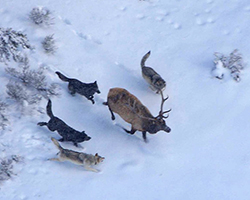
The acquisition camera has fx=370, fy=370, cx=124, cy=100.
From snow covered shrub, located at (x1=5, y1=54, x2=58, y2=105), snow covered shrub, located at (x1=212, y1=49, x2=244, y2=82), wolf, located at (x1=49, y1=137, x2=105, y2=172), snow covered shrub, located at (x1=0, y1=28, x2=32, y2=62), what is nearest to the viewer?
wolf, located at (x1=49, y1=137, x2=105, y2=172)

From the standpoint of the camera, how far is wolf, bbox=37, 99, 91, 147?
26.3 ft

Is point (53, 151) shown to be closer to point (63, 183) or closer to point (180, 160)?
point (63, 183)

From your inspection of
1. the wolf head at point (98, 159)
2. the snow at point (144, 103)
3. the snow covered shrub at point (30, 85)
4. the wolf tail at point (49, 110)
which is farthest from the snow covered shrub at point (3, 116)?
the wolf head at point (98, 159)

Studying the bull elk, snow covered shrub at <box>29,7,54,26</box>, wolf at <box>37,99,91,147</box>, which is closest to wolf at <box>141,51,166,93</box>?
the bull elk

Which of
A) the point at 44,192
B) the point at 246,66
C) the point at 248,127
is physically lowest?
the point at 44,192

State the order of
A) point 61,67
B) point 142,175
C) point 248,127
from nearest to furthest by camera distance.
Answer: point 142,175, point 248,127, point 61,67

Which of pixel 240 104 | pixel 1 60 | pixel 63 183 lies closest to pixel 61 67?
pixel 1 60

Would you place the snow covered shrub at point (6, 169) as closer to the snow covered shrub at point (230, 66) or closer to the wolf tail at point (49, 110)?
the wolf tail at point (49, 110)

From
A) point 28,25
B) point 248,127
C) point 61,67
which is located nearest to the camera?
point 248,127

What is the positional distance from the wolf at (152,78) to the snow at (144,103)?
11.4 inches

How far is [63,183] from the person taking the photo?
25.0 feet

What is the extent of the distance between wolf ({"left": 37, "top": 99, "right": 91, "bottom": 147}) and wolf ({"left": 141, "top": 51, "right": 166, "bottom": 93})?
2.25 metres

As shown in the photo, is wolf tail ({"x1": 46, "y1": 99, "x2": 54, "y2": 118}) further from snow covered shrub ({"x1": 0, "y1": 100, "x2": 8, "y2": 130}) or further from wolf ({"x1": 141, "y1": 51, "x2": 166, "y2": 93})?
wolf ({"x1": 141, "y1": 51, "x2": 166, "y2": 93})

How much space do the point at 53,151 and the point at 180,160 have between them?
2802 mm
